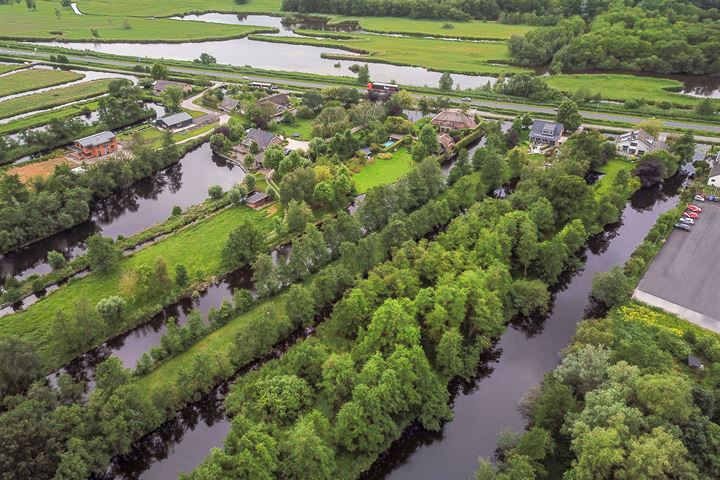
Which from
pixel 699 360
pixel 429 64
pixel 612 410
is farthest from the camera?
pixel 429 64

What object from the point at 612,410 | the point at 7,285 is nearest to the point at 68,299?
the point at 7,285

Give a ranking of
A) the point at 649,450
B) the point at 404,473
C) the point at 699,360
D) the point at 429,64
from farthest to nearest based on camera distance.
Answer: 1. the point at 429,64
2. the point at 699,360
3. the point at 404,473
4. the point at 649,450

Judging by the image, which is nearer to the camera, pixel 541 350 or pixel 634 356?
pixel 634 356

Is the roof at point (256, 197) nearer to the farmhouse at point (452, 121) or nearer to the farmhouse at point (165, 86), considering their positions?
the farmhouse at point (452, 121)

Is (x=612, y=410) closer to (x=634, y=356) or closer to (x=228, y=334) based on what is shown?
(x=634, y=356)

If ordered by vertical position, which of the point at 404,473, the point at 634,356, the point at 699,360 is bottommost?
the point at 404,473

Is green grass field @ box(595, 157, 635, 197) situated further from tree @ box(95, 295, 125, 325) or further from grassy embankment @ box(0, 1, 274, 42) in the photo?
grassy embankment @ box(0, 1, 274, 42)

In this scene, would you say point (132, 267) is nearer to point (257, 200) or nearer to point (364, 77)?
point (257, 200)

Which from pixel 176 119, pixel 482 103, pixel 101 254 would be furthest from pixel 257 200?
pixel 482 103
